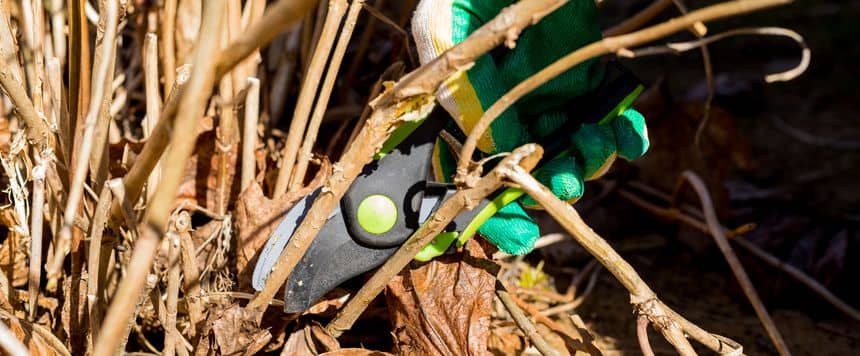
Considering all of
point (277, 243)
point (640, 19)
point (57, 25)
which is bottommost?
point (277, 243)

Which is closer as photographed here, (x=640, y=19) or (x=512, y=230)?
(x=512, y=230)

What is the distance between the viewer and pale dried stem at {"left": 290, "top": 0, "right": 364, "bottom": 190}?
0.88 metres

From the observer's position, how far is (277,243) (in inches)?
33.6

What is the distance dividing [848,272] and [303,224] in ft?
3.33

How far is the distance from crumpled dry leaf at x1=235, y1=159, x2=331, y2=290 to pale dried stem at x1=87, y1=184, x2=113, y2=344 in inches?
6.3

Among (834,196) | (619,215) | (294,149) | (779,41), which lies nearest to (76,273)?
(294,149)

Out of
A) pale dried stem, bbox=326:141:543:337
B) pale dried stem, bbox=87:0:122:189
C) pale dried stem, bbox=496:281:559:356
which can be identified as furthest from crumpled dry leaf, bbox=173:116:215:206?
pale dried stem, bbox=496:281:559:356

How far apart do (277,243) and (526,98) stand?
0.30 metres

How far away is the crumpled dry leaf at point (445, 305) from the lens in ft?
2.92

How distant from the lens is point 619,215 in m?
1.58

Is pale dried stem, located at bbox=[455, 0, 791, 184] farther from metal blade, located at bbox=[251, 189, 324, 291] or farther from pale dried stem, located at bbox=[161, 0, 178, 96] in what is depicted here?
pale dried stem, located at bbox=[161, 0, 178, 96]

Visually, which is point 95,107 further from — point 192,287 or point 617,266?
point 617,266

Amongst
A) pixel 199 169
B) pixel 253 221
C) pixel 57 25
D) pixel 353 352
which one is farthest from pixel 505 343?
pixel 57 25

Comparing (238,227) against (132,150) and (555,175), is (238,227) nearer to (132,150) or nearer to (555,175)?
(132,150)
